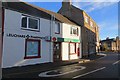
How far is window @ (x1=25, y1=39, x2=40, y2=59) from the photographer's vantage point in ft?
59.9

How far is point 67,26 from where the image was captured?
85.4ft

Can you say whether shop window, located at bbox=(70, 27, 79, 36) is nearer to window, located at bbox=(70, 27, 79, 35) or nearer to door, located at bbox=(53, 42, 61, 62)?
window, located at bbox=(70, 27, 79, 35)

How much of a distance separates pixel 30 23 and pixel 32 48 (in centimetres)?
250

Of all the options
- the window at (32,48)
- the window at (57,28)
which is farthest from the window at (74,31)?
the window at (32,48)

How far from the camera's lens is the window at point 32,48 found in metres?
18.3

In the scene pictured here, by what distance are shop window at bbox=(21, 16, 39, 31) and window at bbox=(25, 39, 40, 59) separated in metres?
1.34

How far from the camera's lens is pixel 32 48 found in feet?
62.3

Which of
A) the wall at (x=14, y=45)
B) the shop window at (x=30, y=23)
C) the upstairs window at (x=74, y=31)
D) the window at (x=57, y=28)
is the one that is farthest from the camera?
the upstairs window at (x=74, y=31)

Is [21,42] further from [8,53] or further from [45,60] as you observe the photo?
[45,60]

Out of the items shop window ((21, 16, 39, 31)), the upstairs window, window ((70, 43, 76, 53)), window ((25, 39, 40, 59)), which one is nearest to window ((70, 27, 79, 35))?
the upstairs window

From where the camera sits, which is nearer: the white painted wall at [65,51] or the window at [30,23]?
the window at [30,23]

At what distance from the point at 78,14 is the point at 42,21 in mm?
13259

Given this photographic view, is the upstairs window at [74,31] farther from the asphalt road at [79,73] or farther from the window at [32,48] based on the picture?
the asphalt road at [79,73]

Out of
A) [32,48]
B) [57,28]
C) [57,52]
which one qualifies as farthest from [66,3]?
[32,48]
